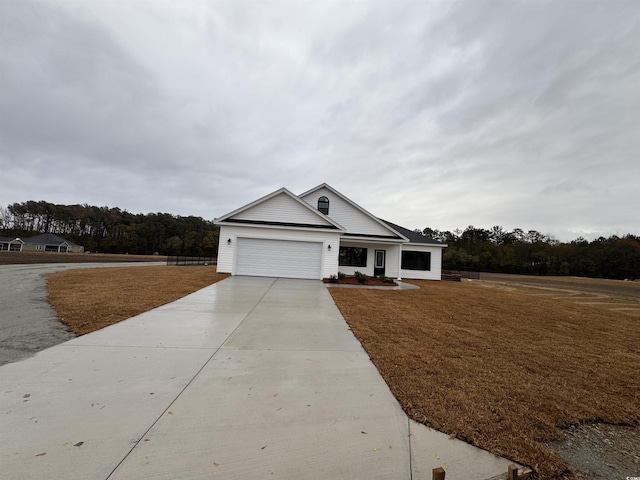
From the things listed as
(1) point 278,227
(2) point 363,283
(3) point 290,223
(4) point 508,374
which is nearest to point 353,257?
(2) point 363,283

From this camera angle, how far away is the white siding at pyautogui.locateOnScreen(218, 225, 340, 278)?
14.7 meters

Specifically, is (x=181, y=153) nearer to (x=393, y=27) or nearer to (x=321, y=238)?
(x=321, y=238)

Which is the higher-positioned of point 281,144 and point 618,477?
point 281,144

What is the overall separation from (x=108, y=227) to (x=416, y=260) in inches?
3030

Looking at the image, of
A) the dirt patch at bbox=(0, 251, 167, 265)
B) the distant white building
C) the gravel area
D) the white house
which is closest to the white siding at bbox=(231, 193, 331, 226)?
the white house

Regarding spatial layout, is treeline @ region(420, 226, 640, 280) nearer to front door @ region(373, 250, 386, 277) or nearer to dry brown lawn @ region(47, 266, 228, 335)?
front door @ region(373, 250, 386, 277)

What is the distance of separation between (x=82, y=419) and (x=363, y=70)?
49.6 ft

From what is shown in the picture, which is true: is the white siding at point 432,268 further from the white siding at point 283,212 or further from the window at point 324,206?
the white siding at point 283,212

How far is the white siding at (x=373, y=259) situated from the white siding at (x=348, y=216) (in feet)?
2.95

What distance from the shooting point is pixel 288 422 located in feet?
8.16

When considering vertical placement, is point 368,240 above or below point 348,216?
below

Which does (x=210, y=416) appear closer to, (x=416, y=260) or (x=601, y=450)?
(x=601, y=450)

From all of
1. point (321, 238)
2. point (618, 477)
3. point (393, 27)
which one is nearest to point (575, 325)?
point (618, 477)

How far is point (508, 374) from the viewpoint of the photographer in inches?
148
